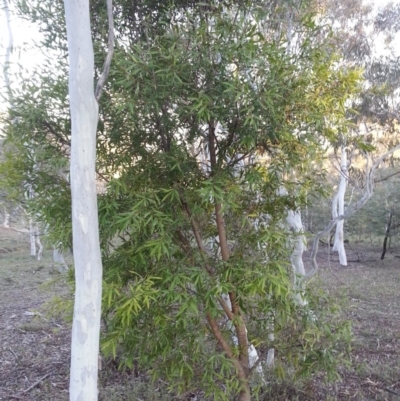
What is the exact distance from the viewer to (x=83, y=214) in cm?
205

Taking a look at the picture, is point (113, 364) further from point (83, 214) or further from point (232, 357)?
point (83, 214)

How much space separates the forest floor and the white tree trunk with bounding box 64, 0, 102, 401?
507mm

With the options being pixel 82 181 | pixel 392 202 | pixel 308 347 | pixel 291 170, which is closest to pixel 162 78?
pixel 82 181

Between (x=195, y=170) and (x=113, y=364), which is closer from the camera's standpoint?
(x=195, y=170)

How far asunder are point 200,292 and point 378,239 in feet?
69.2

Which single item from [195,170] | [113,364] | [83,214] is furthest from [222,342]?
[113,364]

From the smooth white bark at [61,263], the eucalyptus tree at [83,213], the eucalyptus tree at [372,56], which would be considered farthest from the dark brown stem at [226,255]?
the eucalyptus tree at [372,56]

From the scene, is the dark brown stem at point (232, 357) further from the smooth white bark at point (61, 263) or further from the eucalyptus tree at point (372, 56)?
the eucalyptus tree at point (372, 56)

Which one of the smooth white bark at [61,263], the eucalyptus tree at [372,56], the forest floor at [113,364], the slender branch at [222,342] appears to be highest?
the eucalyptus tree at [372,56]

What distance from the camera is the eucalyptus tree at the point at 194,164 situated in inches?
96.8

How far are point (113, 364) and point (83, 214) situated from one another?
146 inches

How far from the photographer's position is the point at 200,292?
2711 mm

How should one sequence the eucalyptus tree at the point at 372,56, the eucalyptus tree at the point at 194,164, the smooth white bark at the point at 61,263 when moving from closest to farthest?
the eucalyptus tree at the point at 194,164 < the smooth white bark at the point at 61,263 < the eucalyptus tree at the point at 372,56

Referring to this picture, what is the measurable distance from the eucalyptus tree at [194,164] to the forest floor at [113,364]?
588 millimetres
